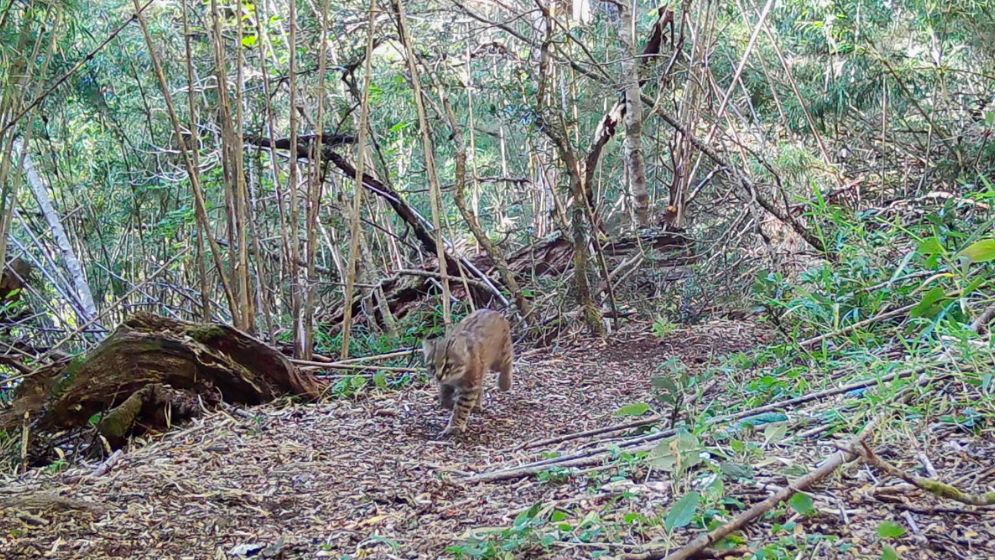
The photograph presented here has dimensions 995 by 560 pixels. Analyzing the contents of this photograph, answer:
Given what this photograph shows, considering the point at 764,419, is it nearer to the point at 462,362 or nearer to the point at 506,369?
the point at 462,362

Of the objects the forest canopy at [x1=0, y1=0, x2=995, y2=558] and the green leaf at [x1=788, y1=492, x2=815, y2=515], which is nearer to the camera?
the green leaf at [x1=788, y1=492, x2=815, y2=515]

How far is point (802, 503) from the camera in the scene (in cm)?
176

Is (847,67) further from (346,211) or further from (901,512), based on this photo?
(901,512)

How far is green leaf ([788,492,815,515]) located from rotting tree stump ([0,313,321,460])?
3081 mm

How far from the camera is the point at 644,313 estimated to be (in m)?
5.65

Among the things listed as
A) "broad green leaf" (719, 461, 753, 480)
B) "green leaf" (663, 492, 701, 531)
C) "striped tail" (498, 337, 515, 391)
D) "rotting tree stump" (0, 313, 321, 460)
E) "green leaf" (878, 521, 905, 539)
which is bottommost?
"striped tail" (498, 337, 515, 391)

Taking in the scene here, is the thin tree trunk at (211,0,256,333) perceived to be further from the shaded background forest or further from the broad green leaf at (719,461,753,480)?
the broad green leaf at (719,461,753,480)

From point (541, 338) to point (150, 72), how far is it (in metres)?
4.47

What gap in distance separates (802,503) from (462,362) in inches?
82.0

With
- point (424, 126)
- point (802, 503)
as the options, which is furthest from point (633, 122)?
point (802, 503)

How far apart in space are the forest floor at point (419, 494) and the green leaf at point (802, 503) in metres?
0.06

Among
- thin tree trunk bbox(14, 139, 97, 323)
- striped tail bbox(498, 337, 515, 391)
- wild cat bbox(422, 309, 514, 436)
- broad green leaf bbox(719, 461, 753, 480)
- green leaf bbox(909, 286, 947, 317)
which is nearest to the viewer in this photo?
broad green leaf bbox(719, 461, 753, 480)

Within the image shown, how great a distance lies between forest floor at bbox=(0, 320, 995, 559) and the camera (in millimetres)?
1872

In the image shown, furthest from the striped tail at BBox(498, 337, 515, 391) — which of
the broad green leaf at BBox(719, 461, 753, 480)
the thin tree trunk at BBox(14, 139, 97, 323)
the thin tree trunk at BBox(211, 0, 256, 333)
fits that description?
A: the thin tree trunk at BBox(14, 139, 97, 323)
